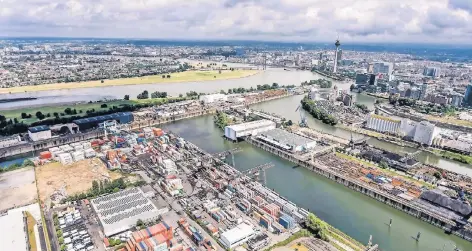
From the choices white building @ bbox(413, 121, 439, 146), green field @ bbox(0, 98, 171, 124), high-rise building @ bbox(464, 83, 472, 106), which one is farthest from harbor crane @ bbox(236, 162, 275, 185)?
high-rise building @ bbox(464, 83, 472, 106)

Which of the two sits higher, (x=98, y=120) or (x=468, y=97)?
(x=468, y=97)

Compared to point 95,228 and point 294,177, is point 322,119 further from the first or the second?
point 95,228

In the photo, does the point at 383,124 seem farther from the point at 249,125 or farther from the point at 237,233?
the point at 237,233

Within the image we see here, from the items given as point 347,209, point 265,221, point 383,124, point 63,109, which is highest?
point 383,124

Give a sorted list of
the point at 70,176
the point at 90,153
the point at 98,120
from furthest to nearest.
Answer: the point at 98,120, the point at 90,153, the point at 70,176

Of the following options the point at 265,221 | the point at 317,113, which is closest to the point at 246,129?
the point at 317,113

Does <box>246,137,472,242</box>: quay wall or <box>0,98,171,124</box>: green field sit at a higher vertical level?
<box>0,98,171,124</box>: green field

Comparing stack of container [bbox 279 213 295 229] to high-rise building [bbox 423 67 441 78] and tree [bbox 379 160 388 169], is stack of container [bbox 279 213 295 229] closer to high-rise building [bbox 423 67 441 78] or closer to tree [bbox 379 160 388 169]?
tree [bbox 379 160 388 169]
